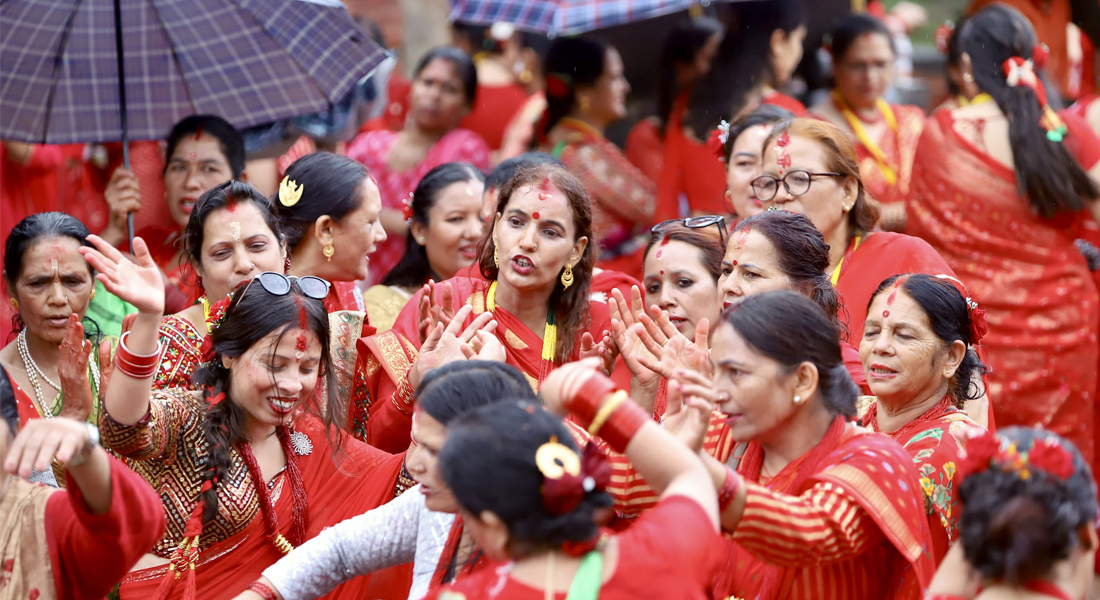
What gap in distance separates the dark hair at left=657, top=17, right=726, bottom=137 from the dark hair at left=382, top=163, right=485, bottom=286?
1.90 metres

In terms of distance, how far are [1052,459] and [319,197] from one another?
2.88 metres

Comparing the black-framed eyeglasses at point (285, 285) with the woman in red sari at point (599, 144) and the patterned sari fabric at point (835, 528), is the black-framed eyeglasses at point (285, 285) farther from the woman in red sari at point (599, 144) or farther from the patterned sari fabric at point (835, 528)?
the woman in red sari at point (599, 144)

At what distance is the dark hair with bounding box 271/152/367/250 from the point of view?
445 cm

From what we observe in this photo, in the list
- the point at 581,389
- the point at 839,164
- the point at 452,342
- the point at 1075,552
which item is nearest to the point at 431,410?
the point at 581,389

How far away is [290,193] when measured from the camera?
4.48 meters

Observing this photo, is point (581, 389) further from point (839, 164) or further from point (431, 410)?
point (839, 164)

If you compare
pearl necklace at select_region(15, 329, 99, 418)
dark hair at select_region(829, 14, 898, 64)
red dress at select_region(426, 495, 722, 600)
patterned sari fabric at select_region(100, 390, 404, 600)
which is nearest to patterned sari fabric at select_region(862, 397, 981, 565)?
red dress at select_region(426, 495, 722, 600)

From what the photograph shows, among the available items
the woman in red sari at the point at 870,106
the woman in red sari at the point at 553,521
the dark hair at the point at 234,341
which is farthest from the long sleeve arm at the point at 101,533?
the woman in red sari at the point at 870,106

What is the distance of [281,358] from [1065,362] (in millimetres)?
3443

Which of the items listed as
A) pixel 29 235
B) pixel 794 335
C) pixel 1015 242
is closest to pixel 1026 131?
pixel 1015 242

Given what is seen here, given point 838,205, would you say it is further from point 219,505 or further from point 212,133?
point 212,133

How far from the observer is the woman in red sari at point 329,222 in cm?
445

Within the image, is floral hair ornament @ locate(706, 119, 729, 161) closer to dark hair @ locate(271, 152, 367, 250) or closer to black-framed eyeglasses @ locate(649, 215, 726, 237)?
black-framed eyeglasses @ locate(649, 215, 726, 237)

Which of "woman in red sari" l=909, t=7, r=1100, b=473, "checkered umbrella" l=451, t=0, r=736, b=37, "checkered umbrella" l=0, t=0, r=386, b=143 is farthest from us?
"checkered umbrella" l=451, t=0, r=736, b=37
